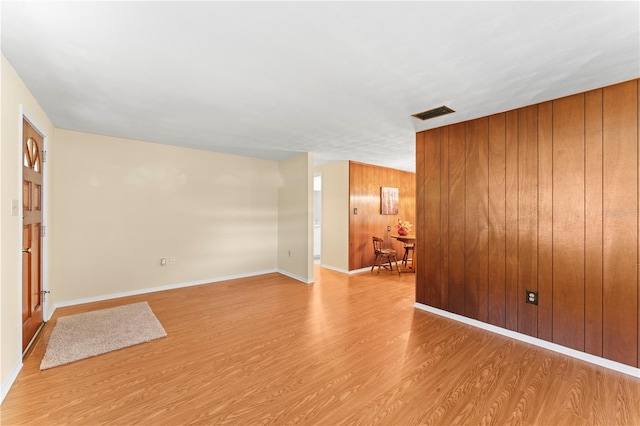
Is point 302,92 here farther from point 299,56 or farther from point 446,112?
point 446,112

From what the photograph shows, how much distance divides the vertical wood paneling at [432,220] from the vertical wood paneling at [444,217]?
0.04 metres

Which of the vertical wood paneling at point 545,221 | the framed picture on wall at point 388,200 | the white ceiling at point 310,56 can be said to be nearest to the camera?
the white ceiling at point 310,56

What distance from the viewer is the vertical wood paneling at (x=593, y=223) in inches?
95.7

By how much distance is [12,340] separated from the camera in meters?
2.13

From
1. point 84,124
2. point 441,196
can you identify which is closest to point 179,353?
point 84,124

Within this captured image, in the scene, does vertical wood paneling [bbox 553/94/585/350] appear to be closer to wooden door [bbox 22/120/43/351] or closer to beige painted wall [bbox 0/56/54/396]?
beige painted wall [bbox 0/56/54/396]

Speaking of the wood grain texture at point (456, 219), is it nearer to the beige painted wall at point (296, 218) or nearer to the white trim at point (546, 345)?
the white trim at point (546, 345)

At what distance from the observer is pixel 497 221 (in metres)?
Result: 3.07

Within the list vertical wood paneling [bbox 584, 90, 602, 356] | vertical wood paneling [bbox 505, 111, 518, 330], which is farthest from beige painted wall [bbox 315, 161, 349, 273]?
vertical wood paneling [bbox 584, 90, 602, 356]

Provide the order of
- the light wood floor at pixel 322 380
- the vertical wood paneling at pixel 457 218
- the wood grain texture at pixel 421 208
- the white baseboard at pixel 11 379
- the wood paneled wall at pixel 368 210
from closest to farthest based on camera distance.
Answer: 1. the light wood floor at pixel 322 380
2. the white baseboard at pixel 11 379
3. the vertical wood paneling at pixel 457 218
4. the wood grain texture at pixel 421 208
5. the wood paneled wall at pixel 368 210

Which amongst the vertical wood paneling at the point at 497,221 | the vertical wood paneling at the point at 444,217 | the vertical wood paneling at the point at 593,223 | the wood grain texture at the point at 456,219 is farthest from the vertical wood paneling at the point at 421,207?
the vertical wood paneling at the point at 593,223

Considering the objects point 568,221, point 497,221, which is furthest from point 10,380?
point 568,221

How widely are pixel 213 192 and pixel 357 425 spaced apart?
4.30m

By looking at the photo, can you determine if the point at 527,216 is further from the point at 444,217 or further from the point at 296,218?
the point at 296,218
